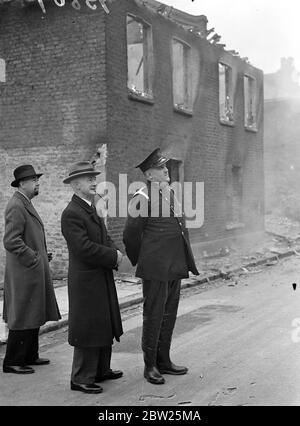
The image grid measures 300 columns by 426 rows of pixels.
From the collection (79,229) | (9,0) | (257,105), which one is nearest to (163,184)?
(79,229)

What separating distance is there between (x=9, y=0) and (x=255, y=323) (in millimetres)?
9058

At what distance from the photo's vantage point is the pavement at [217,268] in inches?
358

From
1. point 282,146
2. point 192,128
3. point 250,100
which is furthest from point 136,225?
point 282,146

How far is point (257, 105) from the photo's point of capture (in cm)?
1931

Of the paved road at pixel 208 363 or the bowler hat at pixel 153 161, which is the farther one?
the bowler hat at pixel 153 161

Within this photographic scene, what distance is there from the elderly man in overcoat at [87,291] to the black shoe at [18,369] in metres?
0.80

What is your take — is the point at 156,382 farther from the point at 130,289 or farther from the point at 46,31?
the point at 46,31

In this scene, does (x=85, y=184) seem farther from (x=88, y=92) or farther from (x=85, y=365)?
(x=88, y=92)

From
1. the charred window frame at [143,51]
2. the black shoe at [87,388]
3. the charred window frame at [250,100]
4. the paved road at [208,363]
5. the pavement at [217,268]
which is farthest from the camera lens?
the charred window frame at [250,100]

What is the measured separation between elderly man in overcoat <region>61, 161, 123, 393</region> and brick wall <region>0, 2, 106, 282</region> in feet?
22.4

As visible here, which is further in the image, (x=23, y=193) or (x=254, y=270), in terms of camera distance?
(x=254, y=270)

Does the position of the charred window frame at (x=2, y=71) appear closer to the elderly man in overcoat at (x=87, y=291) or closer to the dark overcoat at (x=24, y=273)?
the dark overcoat at (x=24, y=273)

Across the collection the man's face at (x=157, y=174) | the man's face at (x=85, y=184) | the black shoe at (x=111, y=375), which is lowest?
the black shoe at (x=111, y=375)

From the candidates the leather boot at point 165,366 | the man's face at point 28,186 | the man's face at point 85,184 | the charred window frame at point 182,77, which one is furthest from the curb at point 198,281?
the charred window frame at point 182,77
